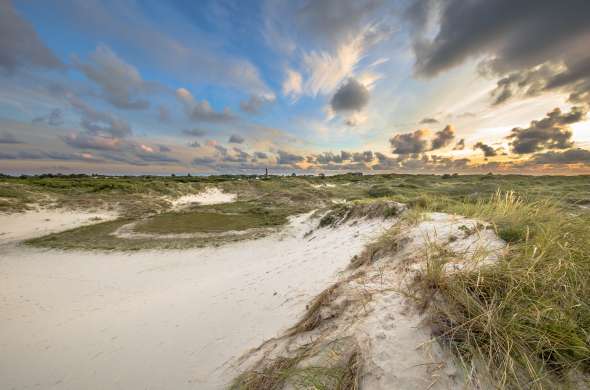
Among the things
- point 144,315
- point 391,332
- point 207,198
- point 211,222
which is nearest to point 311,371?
point 391,332

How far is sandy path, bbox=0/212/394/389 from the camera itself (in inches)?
138

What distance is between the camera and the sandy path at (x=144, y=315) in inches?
138

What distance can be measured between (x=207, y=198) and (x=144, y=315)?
2793cm

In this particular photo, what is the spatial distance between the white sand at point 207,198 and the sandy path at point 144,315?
18399 millimetres

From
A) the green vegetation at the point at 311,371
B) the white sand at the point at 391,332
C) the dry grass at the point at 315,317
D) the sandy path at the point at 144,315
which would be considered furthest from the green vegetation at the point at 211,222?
the green vegetation at the point at 311,371

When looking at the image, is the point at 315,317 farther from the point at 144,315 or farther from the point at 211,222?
the point at 211,222

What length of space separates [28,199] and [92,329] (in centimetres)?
2393

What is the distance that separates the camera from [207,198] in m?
32.0

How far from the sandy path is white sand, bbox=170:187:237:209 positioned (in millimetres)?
18399

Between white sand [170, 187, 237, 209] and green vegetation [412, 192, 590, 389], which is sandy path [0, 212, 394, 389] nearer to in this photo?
green vegetation [412, 192, 590, 389]

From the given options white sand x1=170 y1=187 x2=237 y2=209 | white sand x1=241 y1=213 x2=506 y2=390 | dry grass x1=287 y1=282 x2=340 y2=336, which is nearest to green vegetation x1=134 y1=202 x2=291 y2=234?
white sand x1=170 y1=187 x2=237 y2=209

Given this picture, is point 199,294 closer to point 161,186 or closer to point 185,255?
point 185,255

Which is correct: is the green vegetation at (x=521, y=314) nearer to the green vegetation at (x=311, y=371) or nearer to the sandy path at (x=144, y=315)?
the green vegetation at (x=311, y=371)

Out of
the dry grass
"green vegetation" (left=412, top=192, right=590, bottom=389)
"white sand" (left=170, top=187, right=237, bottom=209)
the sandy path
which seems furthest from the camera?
"white sand" (left=170, top=187, right=237, bottom=209)
